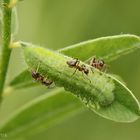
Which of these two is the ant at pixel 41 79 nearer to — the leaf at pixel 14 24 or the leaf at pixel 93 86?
the leaf at pixel 93 86

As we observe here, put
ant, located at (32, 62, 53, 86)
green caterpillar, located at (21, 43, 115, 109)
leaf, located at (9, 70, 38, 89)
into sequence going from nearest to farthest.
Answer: green caterpillar, located at (21, 43, 115, 109)
ant, located at (32, 62, 53, 86)
leaf, located at (9, 70, 38, 89)

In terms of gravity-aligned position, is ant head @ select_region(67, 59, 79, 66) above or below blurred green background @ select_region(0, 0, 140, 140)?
above

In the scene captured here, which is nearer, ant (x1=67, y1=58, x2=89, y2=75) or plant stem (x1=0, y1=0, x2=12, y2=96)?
ant (x1=67, y1=58, x2=89, y2=75)

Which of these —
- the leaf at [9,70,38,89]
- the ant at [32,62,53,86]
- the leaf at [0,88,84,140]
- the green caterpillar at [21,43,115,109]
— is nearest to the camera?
the green caterpillar at [21,43,115,109]

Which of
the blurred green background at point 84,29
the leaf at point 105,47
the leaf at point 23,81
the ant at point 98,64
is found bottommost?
the blurred green background at point 84,29

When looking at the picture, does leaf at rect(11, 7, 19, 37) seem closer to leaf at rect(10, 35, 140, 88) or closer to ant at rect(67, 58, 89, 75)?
leaf at rect(10, 35, 140, 88)

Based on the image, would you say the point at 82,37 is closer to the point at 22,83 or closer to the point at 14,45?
the point at 22,83

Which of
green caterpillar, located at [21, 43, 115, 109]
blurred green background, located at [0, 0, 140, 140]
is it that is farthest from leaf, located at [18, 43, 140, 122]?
blurred green background, located at [0, 0, 140, 140]

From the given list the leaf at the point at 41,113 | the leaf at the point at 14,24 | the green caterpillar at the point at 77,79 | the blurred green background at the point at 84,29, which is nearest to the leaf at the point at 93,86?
the green caterpillar at the point at 77,79
